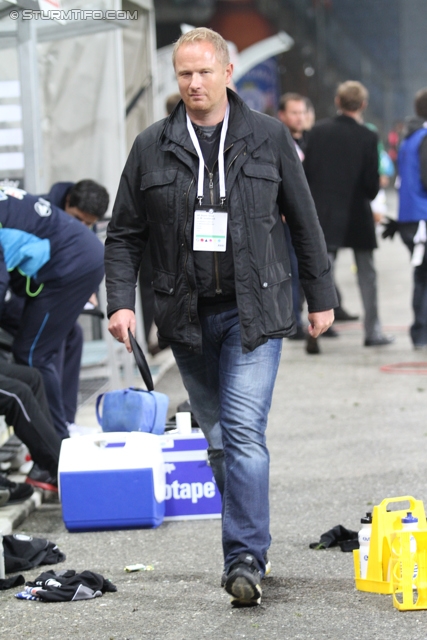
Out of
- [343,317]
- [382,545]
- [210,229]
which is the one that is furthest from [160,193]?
[343,317]

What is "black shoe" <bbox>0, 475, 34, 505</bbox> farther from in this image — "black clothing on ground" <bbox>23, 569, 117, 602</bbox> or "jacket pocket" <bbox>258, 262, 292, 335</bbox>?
"jacket pocket" <bbox>258, 262, 292, 335</bbox>

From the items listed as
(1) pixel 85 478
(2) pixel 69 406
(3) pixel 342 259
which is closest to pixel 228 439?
(1) pixel 85 478

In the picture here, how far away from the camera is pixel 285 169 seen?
4574 mm

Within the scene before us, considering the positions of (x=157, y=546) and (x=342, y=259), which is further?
(x=342, y=259)

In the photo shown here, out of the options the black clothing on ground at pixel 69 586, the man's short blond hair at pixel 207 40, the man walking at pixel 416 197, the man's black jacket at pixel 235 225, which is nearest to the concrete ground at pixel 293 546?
the black clothing on ground at pixel 69 586

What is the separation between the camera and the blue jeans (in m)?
4.49

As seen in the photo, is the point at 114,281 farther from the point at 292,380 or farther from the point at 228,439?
the point at 292,380

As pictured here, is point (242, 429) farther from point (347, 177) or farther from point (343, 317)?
point (343, 317)

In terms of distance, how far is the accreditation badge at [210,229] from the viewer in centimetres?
445

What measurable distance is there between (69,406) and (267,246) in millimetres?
3440

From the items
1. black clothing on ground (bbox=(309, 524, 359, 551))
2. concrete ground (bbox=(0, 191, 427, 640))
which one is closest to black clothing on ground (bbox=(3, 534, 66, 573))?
concrete ground (bbox=(0, 191, 427, 640))

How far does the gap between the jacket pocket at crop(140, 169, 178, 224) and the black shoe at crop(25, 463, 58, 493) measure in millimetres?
2334

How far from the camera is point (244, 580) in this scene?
14.3 ft

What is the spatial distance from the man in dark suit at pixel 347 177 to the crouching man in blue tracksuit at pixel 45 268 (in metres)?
4.74
